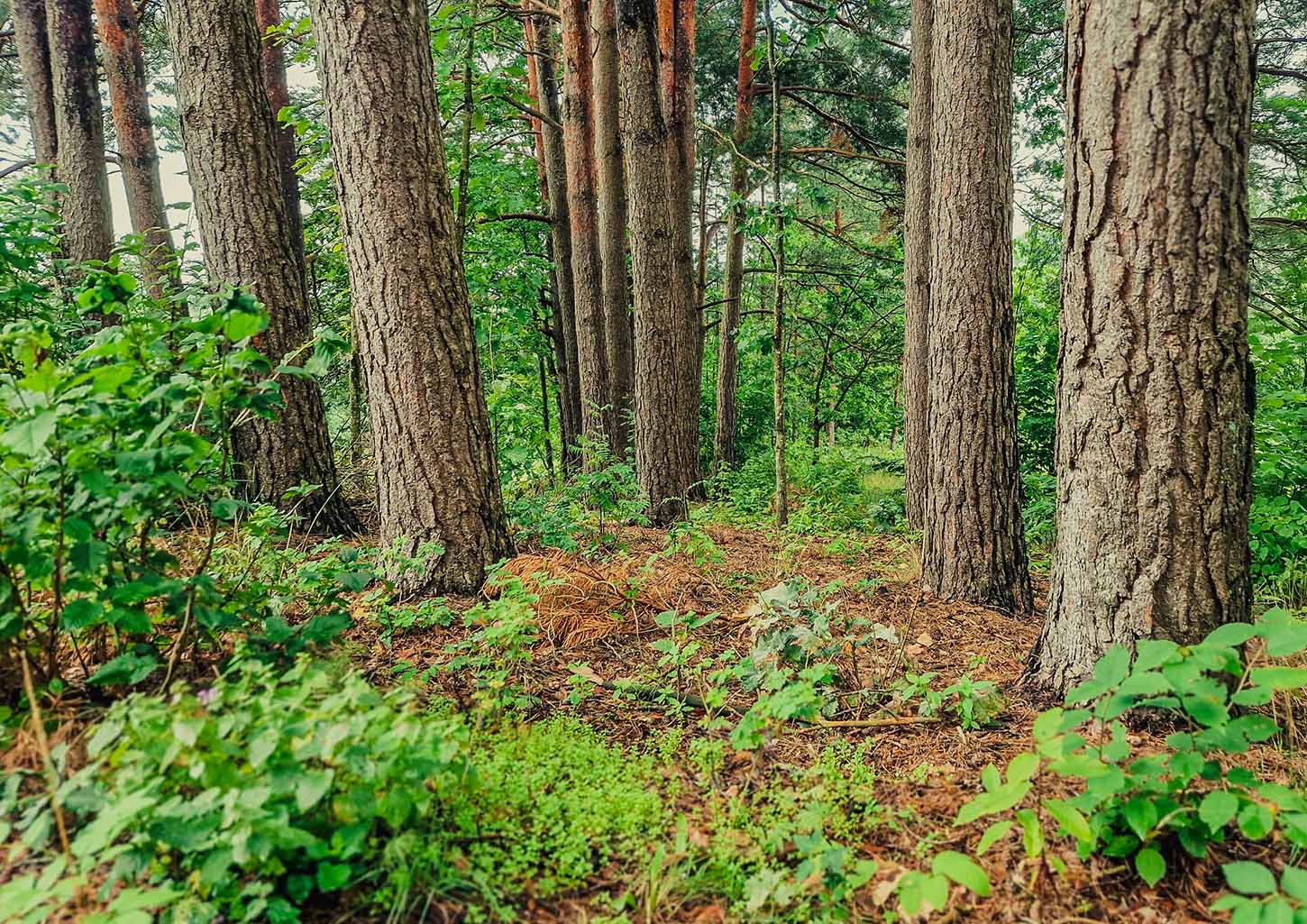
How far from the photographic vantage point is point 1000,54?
4371mm

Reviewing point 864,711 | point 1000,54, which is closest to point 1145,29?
point 1000,54

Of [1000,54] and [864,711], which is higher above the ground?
[1000,54]

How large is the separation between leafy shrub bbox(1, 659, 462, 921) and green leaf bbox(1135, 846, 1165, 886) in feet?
6.12

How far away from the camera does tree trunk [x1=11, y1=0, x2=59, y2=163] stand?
8.01m

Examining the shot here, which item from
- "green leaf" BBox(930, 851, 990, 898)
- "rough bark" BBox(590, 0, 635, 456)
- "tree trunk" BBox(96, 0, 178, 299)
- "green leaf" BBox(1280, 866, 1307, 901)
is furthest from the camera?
"tree trunk" BBox(96, 0, 178, 299)

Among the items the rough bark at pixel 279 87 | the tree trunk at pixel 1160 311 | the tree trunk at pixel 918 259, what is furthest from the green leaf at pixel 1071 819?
the rough bark at pixel 279 87

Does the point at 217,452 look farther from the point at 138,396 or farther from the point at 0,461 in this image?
the point at 0,461

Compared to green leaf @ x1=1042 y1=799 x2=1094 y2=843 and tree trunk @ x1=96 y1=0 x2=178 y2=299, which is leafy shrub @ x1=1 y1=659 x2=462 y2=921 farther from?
tree trunk @ x1=96 y1=0 x2=178 y2=299

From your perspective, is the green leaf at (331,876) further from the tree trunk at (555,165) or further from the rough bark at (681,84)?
the tree trunk at (555,165)

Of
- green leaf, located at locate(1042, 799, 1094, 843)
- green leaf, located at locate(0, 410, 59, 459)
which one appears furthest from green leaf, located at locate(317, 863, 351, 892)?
green leaf, located at locate(1042, 799, 1094, 843)

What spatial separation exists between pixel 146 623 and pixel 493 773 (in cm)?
110

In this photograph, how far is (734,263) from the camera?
436 inches

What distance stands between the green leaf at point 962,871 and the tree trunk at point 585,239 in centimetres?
677

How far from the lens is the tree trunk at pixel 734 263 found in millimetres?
10188
